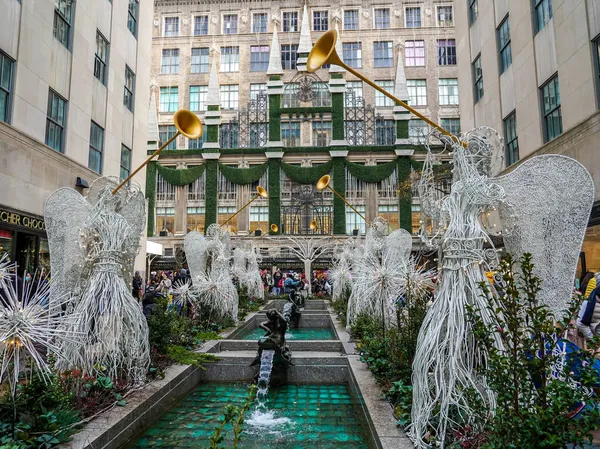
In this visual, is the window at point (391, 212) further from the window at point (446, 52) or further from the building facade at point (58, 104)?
the building facade at point (58, 104)

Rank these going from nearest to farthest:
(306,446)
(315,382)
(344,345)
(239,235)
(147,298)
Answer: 1. (306,446)
2. (315,382)
3. (344,345)
4. (147,298)
5. (239,235)

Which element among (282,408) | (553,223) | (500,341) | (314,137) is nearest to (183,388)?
(282,408)

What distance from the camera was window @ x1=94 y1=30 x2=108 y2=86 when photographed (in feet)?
60.1

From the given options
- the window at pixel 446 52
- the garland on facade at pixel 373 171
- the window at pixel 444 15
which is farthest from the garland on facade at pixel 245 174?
the window at pixel 444 15

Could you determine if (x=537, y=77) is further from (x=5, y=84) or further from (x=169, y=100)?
(x=169, y=100)

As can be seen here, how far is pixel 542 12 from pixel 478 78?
6294 mm

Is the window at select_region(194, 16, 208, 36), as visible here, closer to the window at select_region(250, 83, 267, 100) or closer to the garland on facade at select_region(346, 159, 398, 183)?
the window at select_region(250, 83, 267, 100)

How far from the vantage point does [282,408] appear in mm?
7266

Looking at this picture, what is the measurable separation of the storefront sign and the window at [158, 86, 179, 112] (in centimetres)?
3857

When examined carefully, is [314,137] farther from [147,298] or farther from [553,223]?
[553,223]

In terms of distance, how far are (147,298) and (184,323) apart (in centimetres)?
124

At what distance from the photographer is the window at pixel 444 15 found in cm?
4850

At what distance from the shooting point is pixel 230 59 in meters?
49.6

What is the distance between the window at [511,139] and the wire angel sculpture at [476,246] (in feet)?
49.2
